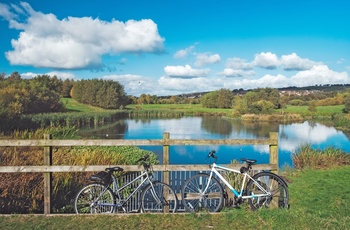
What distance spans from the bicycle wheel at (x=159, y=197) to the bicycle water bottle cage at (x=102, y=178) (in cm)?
75

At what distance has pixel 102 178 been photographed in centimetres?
573

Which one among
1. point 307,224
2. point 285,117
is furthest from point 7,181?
point 285,117

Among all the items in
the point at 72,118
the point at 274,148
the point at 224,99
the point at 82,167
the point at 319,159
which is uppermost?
the point at 224,99

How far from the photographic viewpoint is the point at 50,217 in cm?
552

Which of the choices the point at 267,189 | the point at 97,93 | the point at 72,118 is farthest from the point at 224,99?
the point at 267,189

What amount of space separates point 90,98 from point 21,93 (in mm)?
35256

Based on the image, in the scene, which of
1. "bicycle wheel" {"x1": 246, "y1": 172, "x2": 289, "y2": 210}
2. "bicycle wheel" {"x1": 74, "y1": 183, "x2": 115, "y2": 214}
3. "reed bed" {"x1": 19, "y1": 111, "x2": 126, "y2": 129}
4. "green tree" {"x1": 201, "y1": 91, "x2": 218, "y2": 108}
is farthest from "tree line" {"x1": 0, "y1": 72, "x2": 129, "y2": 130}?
"green tree" {"x1": 201, "y1": 91, "x2": 218, "y2": 108}

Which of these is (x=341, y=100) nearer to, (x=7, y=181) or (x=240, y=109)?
(x=240, y=109)

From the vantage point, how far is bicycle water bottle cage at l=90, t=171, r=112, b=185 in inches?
225

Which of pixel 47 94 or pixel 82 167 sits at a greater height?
pixel 47 94

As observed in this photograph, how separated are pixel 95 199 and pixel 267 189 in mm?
3368

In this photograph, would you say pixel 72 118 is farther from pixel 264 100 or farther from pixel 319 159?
pixel 264 100

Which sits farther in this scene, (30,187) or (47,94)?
(47,94)

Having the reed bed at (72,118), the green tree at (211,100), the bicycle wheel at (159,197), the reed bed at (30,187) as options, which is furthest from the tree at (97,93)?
the bicycle wheel at (159,197)
